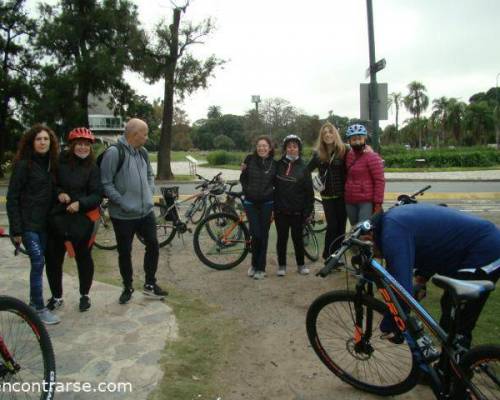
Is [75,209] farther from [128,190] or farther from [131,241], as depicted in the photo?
[131,241]

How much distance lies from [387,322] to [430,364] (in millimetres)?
341

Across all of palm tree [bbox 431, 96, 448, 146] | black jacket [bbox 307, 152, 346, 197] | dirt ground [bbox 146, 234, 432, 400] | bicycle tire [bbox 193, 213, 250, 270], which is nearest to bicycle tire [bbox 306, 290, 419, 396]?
dirt ground [bbox 146, 234, 432, 400]

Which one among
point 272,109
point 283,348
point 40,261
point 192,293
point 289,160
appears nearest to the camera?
point 283,348

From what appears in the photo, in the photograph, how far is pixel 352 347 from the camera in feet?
11.0

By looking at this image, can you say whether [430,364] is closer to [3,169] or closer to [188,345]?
[188,345]

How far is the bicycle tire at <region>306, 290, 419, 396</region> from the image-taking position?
312 cm

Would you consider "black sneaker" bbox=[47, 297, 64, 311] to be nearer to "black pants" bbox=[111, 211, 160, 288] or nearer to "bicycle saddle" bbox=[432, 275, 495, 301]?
"black pants" bbox=[111, 211, 160, 288]

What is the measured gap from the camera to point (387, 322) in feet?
9.89

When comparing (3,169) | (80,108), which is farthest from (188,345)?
(3,169)

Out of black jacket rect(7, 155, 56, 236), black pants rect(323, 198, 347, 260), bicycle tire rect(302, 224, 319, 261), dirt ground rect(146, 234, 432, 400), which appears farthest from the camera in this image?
bicycle tire rect(302, 224, 319, 261)

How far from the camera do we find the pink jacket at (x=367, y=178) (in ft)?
17.5

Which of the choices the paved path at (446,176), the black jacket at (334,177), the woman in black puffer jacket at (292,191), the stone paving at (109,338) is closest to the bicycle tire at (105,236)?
the stone paving at (109,338)

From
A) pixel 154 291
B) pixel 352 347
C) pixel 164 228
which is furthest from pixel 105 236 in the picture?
pixel 352 347

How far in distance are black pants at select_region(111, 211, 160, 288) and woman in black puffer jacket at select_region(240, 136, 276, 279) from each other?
54.8 inches
